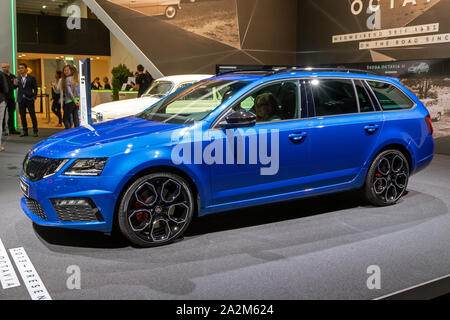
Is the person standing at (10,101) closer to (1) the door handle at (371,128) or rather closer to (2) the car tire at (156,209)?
(2) the car tire at (156,209)

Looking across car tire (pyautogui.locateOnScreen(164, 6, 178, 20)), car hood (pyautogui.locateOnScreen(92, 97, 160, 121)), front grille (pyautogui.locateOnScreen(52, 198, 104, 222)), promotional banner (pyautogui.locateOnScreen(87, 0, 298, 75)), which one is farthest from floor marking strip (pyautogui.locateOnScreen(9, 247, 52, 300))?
car tire (pyautogui.locateOnScreen(164, 6, 178, 20))

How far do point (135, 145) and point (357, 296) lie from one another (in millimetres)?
2051

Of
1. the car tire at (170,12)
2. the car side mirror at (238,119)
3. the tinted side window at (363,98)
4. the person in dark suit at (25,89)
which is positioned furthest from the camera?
the car tire at (170,12)

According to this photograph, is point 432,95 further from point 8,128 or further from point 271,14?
point 8,128

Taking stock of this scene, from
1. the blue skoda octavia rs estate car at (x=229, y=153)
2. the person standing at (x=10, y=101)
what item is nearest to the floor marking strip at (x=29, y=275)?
the blue skoda octavia rs estate car at (x=229, y=153)

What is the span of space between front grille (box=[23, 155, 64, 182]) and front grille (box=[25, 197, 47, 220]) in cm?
20

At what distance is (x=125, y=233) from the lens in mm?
3893

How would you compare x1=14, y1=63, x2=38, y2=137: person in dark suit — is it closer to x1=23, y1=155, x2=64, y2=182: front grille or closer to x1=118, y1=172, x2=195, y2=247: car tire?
x1=23, y1=155, x2=64, y2=182: front grille

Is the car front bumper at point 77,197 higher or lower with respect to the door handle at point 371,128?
lower

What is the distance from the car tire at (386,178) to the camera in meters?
5.16

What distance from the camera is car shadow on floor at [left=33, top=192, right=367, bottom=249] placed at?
13.6ft

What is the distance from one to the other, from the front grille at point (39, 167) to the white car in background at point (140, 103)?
472 centimetres

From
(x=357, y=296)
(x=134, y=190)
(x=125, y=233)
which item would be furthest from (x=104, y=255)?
(x=357, y=296)

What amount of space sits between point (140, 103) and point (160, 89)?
671 mm
